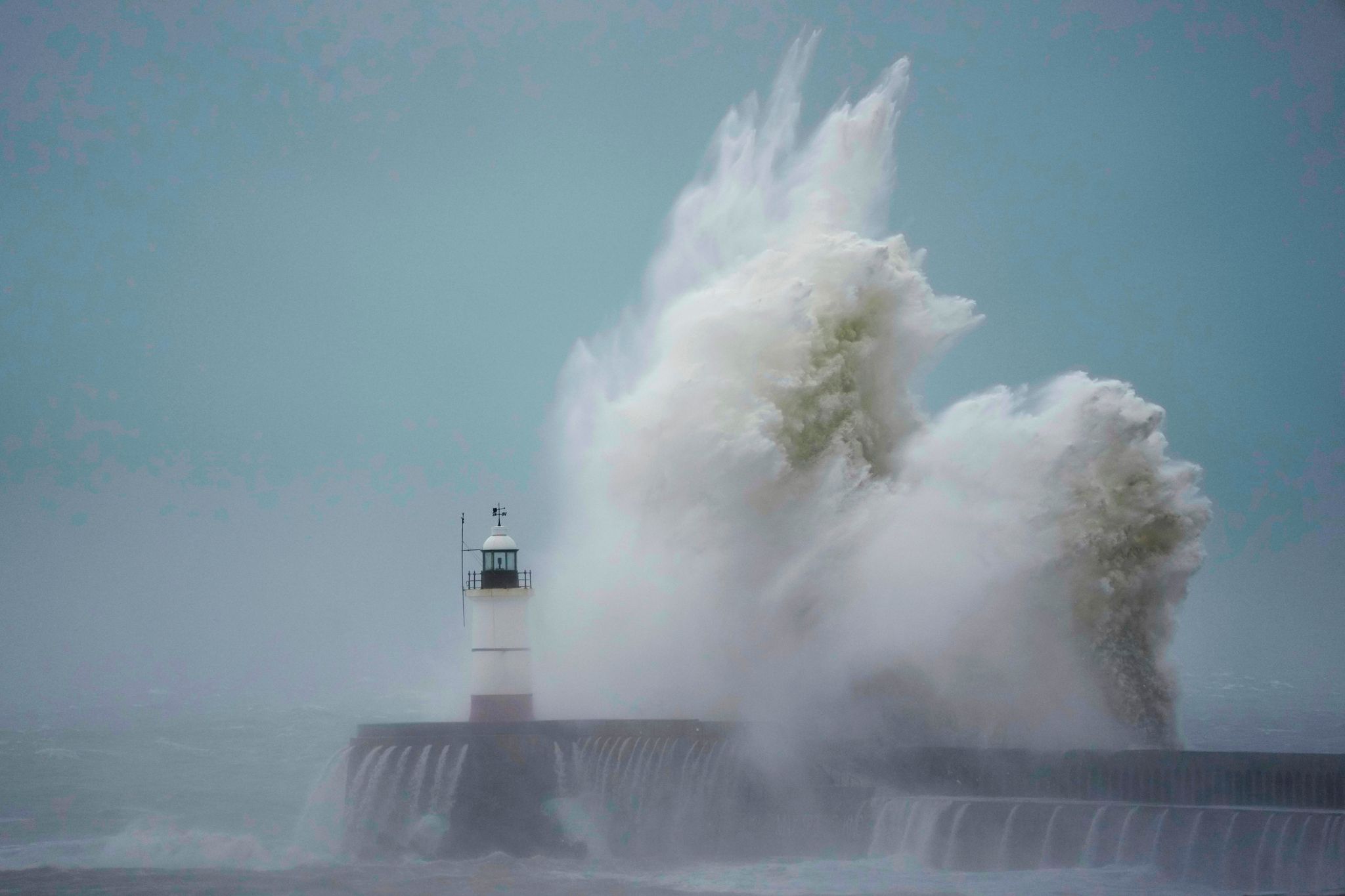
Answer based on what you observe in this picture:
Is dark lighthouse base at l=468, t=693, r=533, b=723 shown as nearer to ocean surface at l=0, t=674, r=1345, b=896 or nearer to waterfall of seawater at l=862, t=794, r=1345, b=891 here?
ocean surface at l=0, t=674, r=1345, b=896

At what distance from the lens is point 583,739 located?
68.3ft

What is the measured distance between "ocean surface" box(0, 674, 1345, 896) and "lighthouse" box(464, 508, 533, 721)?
7.79 ft

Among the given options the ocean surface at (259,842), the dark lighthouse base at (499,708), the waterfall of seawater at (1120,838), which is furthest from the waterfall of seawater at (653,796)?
the waterfall of seawater at (1120,838)

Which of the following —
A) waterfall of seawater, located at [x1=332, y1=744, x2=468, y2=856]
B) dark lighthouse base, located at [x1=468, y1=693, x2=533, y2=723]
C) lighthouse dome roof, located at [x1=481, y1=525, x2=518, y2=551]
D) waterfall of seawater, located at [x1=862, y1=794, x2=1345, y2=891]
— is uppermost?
lighthouse dome roof, located at [x1=481, y1=525, x2=518, y2=551]

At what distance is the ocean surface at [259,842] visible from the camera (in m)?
18.2

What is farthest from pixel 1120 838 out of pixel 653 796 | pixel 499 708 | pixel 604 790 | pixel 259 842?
pixel 259 842

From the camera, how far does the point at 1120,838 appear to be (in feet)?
55.8

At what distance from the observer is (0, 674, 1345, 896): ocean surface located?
18203 mm

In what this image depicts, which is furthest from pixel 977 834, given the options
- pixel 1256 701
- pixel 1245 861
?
pixel 1256 701

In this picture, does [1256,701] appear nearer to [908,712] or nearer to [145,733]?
[145,733]

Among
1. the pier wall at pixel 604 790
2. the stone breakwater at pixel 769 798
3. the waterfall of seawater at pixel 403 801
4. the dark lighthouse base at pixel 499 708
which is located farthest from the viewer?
the dark lighthouse base at pixel 499 708

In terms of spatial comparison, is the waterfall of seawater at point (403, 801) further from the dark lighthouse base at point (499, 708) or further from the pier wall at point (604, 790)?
the dark lighthouse base at point (499, 708)

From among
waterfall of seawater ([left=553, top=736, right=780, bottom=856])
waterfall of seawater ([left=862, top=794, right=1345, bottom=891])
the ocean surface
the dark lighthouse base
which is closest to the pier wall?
waterfall of seawater ([left=553, top=736, right=780, bottom=856])

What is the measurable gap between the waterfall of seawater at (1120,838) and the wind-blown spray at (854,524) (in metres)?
2.80
